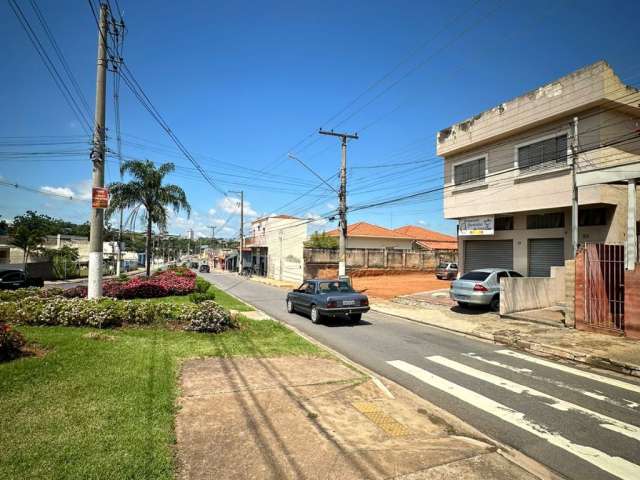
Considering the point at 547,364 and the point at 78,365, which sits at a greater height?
the point at 78,365

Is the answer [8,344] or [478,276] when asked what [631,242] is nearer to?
[478,276]

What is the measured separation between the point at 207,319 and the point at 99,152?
6.64 metres

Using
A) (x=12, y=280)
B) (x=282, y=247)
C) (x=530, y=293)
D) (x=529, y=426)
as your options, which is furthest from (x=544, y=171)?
(x=282, y=247)

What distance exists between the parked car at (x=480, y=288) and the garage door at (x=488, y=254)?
10.4 feet

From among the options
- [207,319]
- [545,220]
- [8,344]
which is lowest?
[207,319]

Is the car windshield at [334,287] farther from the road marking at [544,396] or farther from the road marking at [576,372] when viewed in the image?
the road marking at [576,372]

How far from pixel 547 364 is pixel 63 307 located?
11.4 meters

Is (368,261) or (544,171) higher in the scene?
(544,171)

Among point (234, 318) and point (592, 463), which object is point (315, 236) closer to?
point (234, 318)

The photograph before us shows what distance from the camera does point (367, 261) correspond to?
3791 centimetres

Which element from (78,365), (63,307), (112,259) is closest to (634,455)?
(78,365)

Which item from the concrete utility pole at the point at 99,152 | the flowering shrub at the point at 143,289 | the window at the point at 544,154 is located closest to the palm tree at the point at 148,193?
the flowering shrub at the point at 143,289

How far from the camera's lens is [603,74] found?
1335 cm

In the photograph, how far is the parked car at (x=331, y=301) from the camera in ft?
42.5
